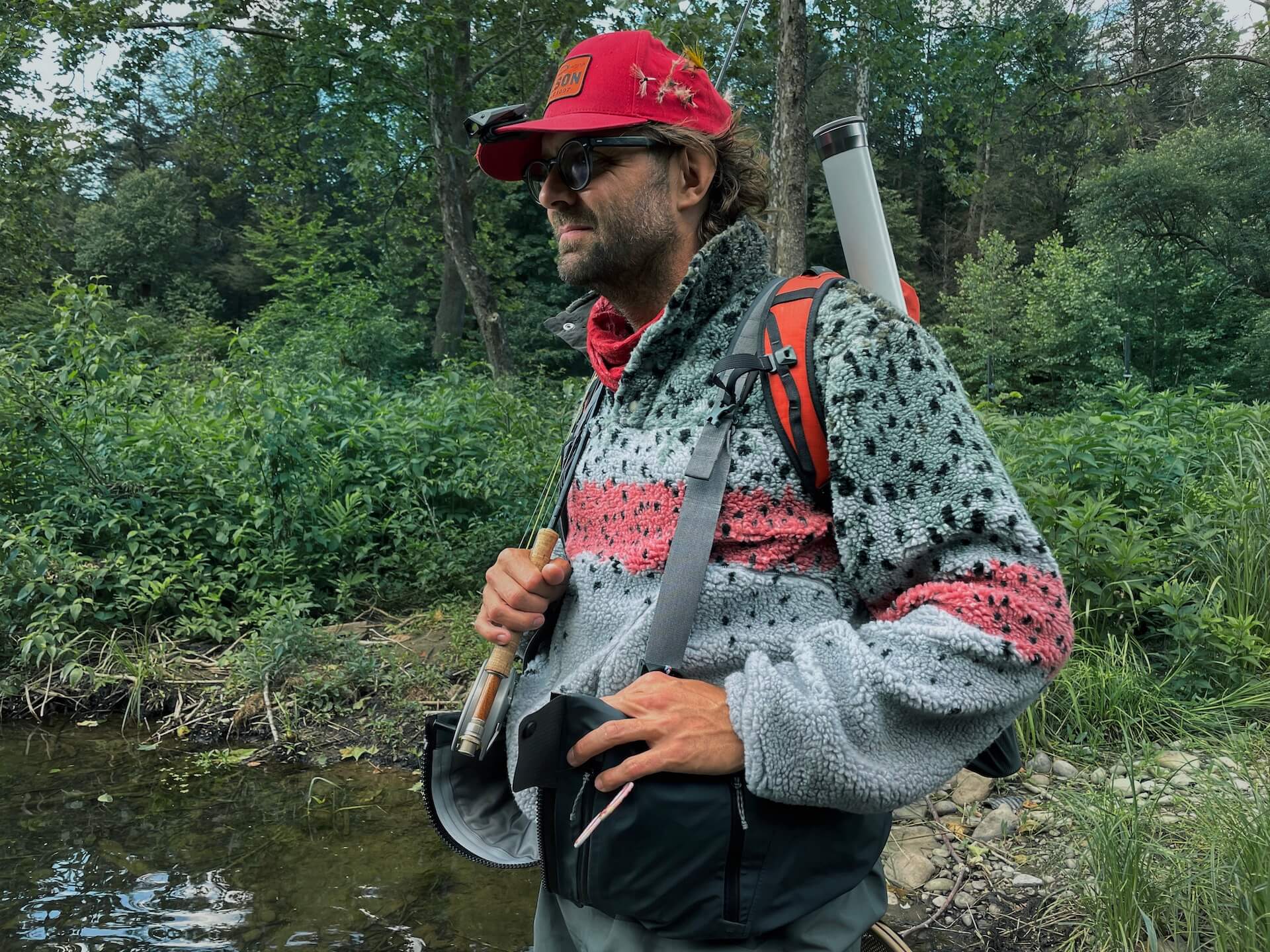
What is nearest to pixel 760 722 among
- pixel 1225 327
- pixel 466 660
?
pixel 466 660

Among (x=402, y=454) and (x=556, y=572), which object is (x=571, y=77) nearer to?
(x=556, y=572)

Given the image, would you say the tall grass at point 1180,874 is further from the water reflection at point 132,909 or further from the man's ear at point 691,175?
the water reflection at point 132,909

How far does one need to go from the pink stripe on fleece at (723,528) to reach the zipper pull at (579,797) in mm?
313

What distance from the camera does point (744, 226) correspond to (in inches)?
58.8

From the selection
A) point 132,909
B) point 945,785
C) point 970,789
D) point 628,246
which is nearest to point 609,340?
point 628,246

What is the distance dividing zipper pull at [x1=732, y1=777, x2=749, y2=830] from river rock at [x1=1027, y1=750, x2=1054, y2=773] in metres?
3.17

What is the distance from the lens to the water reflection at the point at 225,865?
11.0ft

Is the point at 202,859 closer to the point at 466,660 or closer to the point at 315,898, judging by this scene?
the point at 315,898

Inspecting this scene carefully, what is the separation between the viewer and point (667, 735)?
3.66 feet

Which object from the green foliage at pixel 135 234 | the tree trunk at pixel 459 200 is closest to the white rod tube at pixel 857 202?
the tree trunk at pixel 459 200

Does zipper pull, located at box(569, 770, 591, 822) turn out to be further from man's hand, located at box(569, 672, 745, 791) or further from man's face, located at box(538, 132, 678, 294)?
man's face, located at box(538, 132, 678, 294)

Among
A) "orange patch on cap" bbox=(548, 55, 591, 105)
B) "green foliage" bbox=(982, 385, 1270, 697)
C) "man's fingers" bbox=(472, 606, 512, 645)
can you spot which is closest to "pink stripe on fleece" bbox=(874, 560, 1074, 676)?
"man's fingers" bbox=(472, 606, 512, 645)

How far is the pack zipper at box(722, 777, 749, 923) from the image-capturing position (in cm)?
112

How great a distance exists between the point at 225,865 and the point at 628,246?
3.42 metres
